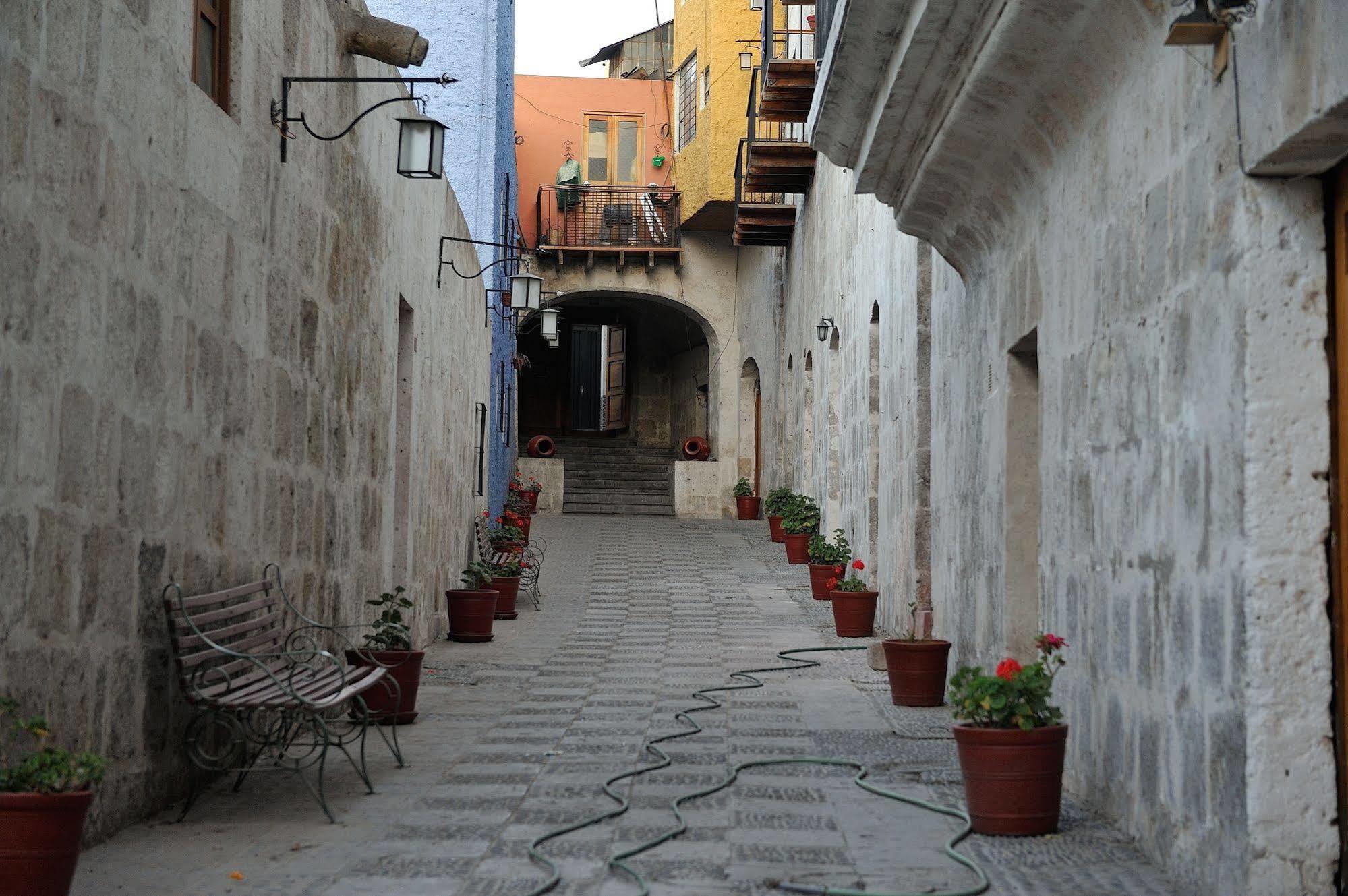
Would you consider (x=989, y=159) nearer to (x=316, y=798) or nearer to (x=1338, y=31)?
(x=1338, y=31)

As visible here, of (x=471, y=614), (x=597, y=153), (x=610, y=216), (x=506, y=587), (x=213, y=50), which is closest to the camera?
(x=213, y=50)

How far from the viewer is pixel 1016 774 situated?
4129mm

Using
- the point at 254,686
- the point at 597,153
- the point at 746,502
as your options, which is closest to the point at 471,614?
the point at 254,686

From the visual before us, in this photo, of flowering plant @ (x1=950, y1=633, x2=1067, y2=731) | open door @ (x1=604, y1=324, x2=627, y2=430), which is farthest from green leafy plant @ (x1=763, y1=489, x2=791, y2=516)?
flowering plant @ (x1=950, y1=633, x2=1067, y2=731)

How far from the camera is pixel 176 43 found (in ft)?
14.6

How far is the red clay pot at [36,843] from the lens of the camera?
2.86 metres

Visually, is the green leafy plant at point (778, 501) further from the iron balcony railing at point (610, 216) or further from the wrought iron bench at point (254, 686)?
the wrought iron bench at point (254, 686)

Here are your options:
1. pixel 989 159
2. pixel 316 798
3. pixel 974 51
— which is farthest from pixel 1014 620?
pixel 316 798

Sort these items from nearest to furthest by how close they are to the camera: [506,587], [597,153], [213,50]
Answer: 1. [213,50]
2. [506,587]
3. [597,153]

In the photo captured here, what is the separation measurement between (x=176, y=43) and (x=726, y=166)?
16.8 meters

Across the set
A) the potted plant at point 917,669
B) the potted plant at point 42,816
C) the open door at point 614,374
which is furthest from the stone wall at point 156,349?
the open door at point 614,374

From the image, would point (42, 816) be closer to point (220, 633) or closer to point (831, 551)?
point (220, 633)

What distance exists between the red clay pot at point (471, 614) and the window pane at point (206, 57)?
5534 mm

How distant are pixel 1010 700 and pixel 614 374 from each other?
902 inches
